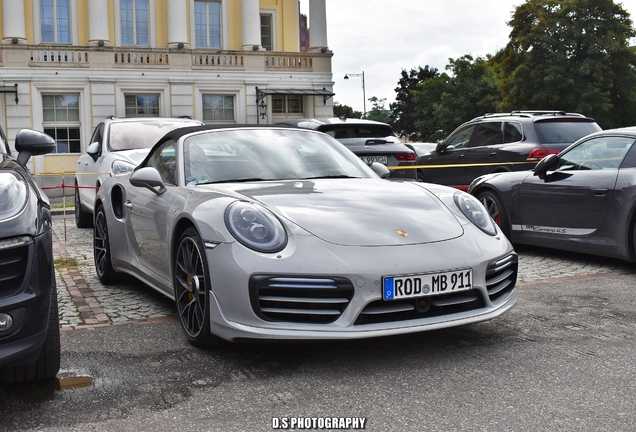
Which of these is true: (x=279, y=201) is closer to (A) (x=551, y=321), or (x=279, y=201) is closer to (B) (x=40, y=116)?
(A) (x=551, y=321)

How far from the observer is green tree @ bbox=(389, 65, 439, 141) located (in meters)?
79.1

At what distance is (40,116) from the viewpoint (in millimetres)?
29578

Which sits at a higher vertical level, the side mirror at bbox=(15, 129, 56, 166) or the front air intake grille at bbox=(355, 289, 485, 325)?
the side mirror at bbox=(15, 129, 56, 166)

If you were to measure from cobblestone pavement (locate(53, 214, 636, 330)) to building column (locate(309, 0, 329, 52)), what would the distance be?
25.6m

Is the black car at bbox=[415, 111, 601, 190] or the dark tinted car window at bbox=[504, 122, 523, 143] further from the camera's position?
the dark tinted car window at bbox=[504, 122, 523, 143]

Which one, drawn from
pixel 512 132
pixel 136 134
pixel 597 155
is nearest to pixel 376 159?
pixel 512 132

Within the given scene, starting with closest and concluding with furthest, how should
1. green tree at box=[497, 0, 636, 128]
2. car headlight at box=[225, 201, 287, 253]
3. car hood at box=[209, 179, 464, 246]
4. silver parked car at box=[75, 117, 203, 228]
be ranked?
car headlight at box=[225, 201, 287, 253]
car hood at box=[209, 179, 464, 246]
silver parked car at box=[75, 117, 203, 228]
green tree at box=[497, 0, 636, 128]

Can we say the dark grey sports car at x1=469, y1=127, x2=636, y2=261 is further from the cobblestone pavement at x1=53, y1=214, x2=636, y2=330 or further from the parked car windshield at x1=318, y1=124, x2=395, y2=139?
the parked car windshield at x1=318, y1=124, x2=395, y2=139

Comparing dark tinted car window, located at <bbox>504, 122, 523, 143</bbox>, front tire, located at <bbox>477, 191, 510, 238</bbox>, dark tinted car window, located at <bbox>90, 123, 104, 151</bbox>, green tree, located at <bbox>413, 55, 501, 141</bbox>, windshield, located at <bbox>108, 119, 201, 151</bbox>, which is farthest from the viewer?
green tree, located at <bbox>413, 55, 501, 141</bbox>

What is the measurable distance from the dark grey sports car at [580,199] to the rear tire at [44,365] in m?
5.13

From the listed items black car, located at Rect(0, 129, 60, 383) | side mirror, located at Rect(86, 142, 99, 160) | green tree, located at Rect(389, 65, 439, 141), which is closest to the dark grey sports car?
black car, located at Rect(0, 129, 60, 383)

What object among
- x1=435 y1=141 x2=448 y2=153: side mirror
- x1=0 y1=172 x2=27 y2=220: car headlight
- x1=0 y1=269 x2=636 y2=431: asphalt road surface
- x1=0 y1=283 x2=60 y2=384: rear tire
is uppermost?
x1=435 y1=141 x2=448 y2=153: side mirror

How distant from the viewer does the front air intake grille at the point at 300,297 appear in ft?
12.9

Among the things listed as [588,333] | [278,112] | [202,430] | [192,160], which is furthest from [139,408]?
[278,112]
